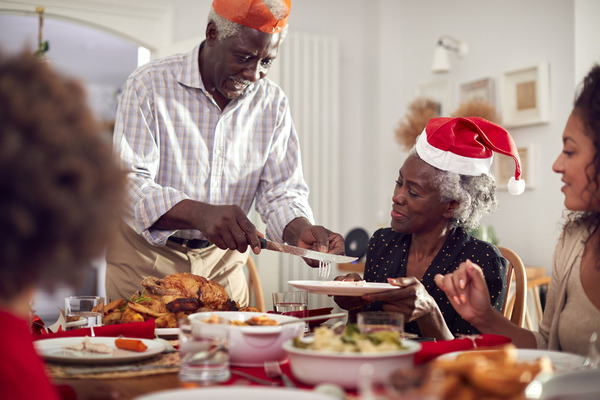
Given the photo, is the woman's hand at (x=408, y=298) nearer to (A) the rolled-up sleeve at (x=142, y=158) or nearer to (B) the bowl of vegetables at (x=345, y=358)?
(B) the bowl of vegetables at (x=345, y=358)

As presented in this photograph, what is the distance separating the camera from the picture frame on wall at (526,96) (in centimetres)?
413

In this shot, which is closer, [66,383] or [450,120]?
[66,383]

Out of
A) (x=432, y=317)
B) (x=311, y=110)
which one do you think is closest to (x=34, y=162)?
(x=432, y=317)

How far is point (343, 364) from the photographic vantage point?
102 cm

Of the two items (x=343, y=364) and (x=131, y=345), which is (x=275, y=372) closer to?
(x=343, y=364)

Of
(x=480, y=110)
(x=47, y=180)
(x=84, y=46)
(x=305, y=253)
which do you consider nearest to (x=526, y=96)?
(x=480, y=110)

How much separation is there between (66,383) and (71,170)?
48cm

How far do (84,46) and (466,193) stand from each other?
792 centimetres

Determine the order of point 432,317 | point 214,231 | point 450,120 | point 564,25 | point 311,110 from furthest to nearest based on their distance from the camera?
point 311,110 < point 564,25 < point 450,120 < point 214,231 < point 432,317

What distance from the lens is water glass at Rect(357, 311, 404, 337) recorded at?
1232 mm

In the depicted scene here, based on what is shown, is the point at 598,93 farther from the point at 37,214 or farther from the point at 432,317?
the point at 37,214

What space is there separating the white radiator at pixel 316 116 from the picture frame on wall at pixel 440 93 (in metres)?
0.72

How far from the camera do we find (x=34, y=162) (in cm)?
74

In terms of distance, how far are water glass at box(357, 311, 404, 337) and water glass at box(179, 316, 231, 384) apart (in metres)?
0.28
